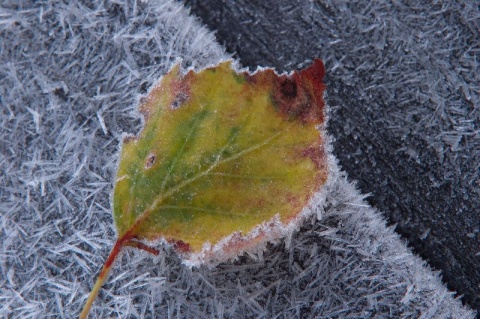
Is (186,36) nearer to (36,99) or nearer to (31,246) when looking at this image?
(36,99)

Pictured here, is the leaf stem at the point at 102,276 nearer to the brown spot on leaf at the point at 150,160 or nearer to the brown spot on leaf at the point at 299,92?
the brown spot on leaf at the point at 150,160

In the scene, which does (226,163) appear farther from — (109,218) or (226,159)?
(109,218)

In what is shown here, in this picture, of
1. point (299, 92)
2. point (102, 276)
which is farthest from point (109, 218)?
point (299, 92)

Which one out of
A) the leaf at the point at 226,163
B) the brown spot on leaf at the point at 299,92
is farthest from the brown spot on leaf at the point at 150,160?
the brown spot on leaf at the point at 299,92

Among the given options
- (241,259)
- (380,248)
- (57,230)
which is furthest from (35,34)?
(380,248)

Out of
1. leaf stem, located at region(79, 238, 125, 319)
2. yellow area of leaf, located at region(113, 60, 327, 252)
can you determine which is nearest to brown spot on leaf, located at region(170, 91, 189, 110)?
yellow area of leaf, located at region(113, 60, 327, 252)

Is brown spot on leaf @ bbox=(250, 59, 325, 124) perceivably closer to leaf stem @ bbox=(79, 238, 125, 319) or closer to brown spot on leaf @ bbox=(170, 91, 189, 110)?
brown spot on leaf @ bbox=(170, 91, 189, 110)
